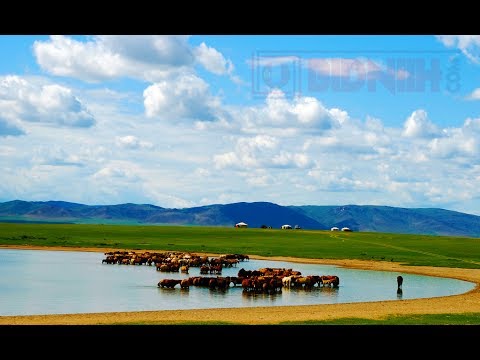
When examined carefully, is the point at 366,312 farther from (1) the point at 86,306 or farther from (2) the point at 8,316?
(2) the point at 8,316

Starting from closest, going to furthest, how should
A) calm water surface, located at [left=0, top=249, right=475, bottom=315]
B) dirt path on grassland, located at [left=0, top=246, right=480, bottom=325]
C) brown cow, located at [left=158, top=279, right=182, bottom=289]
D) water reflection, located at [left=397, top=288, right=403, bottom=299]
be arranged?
dirt path on grassland, located at [left=0, top=246, right=480, bottom=325] < calm water surface, located at [left=0, top=249, right=475, bottom=315] < water reflection, located at [left=397, top=288, right=403, bottom=299] < brown cow, located at [left=158, top=279, right=182, bottom=289]

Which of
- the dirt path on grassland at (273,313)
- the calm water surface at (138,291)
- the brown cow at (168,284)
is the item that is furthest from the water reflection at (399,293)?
the brown cow at (168,284)

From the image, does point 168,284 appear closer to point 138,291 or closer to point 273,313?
point 138,291

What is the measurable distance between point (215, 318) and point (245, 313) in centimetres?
193

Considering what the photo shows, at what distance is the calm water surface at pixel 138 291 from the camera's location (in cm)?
2245

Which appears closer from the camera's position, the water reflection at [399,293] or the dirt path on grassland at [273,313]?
the dirt path on grassland at [273,313]

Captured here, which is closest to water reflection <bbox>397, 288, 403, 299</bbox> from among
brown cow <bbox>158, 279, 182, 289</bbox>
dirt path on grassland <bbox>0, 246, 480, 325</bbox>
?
dirt path on grassland <bbox>0, 246, 480, 325</bbox>

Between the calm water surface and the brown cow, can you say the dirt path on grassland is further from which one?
the brown cow

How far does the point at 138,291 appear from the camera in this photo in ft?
87.8

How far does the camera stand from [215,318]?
60.8ft

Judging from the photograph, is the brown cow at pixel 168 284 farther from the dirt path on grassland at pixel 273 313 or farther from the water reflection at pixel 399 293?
the water reflection at pixel 399 293

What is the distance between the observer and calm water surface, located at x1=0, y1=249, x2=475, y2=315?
22.5m
